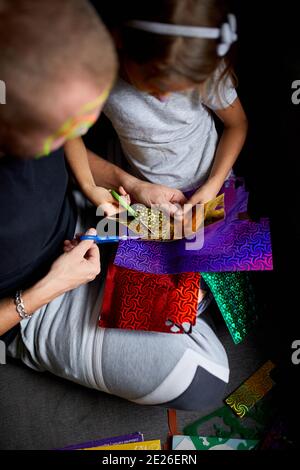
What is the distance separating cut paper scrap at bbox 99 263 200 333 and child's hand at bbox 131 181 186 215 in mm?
173

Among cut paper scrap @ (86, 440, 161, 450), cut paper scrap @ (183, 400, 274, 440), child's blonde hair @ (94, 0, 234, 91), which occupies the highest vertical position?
child's blonde hair @ (94, 0, 234, 91)

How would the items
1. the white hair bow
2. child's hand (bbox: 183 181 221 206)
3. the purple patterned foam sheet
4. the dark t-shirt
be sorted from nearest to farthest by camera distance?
the white hair bow
the dark t-shirt
the purple patterned foam sheet
child's hand (bbox: 183 181 221 206)

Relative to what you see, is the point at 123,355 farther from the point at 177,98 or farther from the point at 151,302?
the point at 177,98

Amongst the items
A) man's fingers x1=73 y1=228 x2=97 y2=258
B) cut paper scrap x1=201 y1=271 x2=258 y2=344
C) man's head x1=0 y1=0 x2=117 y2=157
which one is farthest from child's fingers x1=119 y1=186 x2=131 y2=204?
man's head x1=0 y1=0 x2=117 y2=157

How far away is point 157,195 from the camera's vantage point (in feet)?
3.67

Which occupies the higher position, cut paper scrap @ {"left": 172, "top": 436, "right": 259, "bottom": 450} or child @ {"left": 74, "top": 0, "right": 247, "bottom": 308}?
child @ {"left": 74, "top": 0, "right": 247, "bottom": 308}

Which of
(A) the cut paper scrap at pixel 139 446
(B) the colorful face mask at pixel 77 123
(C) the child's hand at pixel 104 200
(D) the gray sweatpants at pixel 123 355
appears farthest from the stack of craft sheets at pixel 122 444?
(B) the colorful face mask at pixel 77 123

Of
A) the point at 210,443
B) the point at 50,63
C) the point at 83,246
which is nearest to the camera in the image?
the point at 50,63

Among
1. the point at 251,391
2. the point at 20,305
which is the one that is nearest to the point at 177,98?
the point at 20,305

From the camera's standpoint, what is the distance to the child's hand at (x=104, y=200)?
3.68 feet

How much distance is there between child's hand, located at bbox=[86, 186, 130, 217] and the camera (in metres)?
1.12

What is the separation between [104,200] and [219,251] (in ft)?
1.00

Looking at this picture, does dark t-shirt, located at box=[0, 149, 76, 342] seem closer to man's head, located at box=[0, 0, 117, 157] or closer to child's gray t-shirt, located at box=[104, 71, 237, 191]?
child's gray t-shirt, located at box=[104, 71, 237, 191]

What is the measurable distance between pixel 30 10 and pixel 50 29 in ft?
0.11
